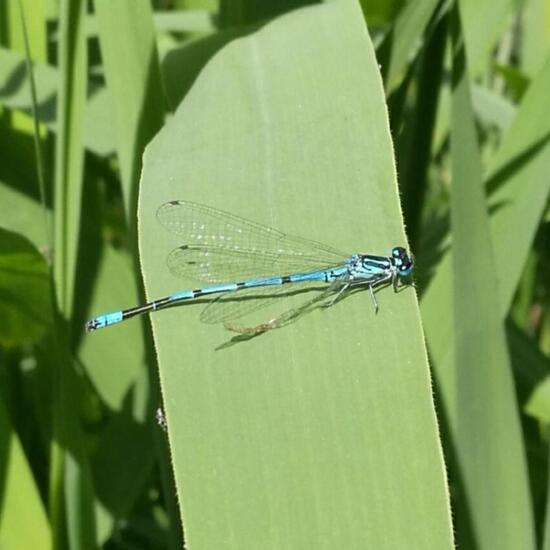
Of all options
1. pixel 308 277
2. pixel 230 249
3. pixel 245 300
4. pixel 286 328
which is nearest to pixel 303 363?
pixel 286 328

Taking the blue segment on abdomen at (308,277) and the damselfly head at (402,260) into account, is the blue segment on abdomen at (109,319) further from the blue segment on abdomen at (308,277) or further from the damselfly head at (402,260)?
the damselfly head at (402,260)

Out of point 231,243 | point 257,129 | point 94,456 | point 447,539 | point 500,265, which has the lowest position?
point 94,456

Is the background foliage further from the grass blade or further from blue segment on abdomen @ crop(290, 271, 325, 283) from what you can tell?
blue segment on abdomen @ crop(290, 271, 325, 283)

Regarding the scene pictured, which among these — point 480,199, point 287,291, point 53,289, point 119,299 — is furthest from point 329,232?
point 119,299

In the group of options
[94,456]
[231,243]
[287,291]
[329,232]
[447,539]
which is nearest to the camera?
[447,539]

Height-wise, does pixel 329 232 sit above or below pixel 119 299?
above

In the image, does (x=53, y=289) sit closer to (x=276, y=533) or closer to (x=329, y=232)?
(x=329, y=232)

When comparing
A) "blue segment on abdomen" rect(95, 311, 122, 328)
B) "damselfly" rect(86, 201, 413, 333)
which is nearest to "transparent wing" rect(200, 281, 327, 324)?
"damselfly" rect(86, 201, 413, 333)
